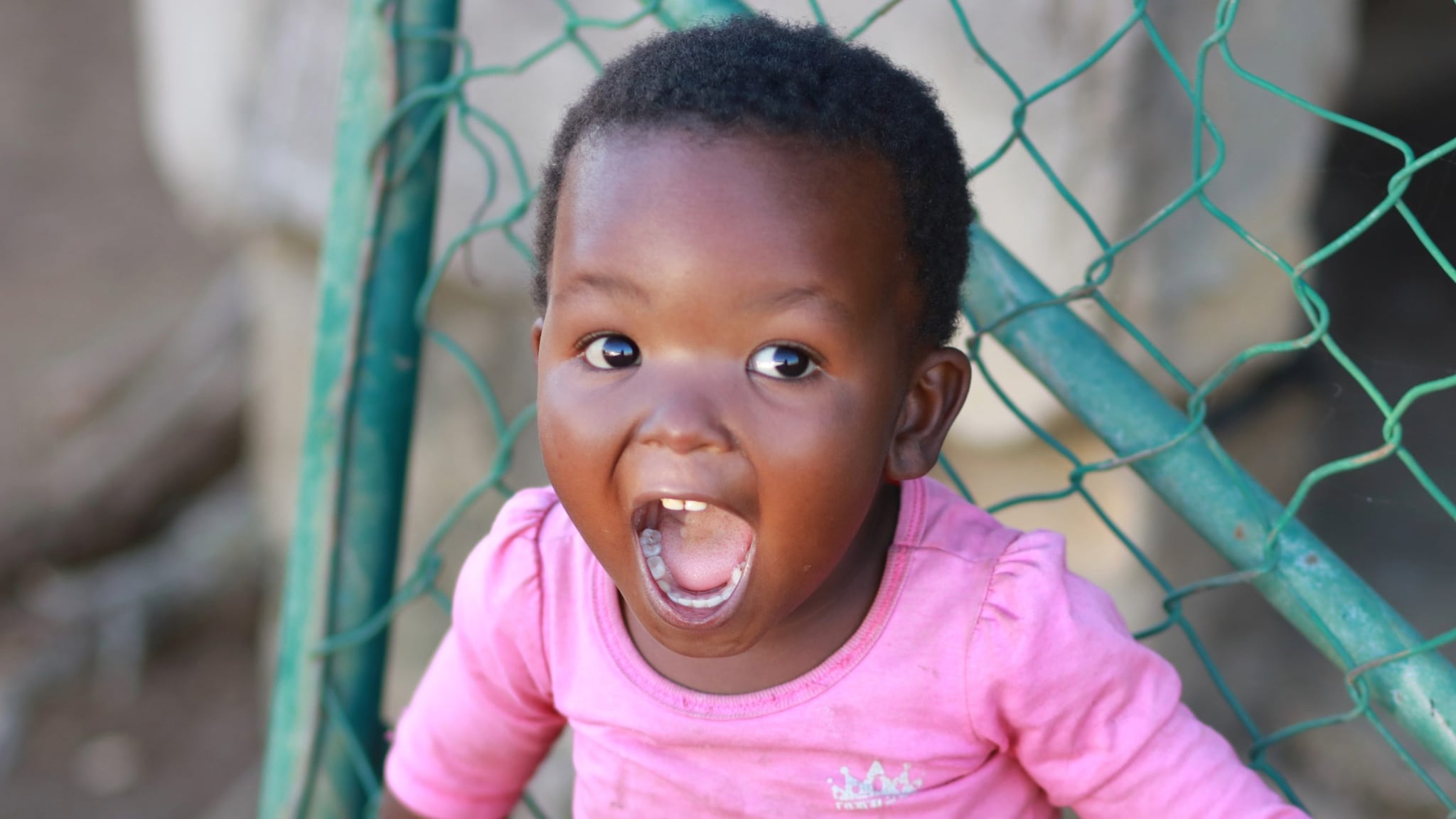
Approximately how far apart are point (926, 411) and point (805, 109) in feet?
0.87

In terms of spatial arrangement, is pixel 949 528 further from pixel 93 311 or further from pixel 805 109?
pixel 93 311

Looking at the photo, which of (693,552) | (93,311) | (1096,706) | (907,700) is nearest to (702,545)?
(693,552)

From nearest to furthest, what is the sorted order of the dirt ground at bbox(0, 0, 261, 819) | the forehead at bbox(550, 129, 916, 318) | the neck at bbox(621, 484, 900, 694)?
the forehead at bbox(550, 129, 916, 318)
the neck at bbox(621, 484, 900, 694)
the dirt ground at bbox(0, 0, 261, 819)

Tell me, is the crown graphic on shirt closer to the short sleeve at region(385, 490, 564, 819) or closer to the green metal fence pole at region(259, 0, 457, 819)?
the short sleeve at region(385, 490, 564, 819)

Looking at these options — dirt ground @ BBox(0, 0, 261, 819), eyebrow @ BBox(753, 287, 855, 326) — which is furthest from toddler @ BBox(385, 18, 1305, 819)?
dirt ground @ BBox(0, 0, 261, 819)

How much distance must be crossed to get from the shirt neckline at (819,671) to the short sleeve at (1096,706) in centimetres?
8

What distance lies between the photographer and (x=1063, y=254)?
6.28ft

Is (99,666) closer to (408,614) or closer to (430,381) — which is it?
(408,614)

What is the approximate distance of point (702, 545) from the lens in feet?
3.33

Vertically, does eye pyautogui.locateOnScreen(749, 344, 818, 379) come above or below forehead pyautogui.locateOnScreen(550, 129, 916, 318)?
below

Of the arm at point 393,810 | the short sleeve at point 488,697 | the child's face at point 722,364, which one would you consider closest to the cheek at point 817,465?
the child's face at point 722,364

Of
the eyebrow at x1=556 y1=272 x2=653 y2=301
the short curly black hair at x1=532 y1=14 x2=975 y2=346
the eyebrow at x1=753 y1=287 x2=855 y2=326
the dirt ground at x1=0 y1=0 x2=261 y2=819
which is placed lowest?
the dirt ground at x1=0 y1=0 x2=261 y2=819

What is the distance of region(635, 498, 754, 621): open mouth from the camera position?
100 cm

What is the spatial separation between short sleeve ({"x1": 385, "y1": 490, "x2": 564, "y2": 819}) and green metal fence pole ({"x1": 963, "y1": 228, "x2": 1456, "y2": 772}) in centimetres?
47
